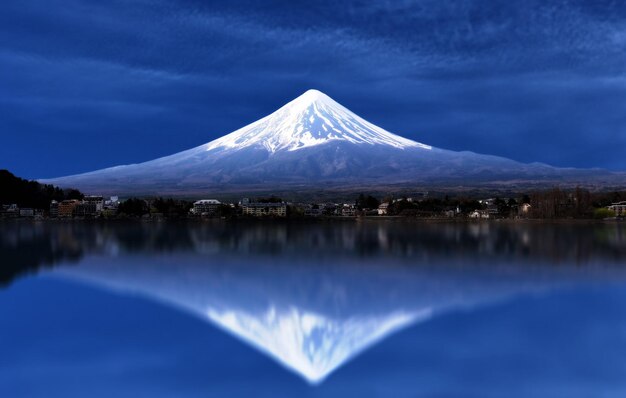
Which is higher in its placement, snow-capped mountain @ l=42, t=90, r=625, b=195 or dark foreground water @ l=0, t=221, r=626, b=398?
snow-capped mountain @ l=42, t=90, r=625, b=195

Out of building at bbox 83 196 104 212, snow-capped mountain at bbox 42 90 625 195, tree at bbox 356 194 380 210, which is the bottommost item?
tree at bbox 356 194 380 210

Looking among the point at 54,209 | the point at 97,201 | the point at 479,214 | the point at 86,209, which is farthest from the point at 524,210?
the point at 54,209

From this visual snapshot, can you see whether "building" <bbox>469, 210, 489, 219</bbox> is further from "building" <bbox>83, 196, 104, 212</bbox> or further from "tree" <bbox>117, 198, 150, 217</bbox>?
"building" <bbox>83, 196, 104, 212</bbox>

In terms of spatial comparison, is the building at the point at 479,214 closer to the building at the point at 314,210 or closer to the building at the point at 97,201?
the building at the point at 314,210

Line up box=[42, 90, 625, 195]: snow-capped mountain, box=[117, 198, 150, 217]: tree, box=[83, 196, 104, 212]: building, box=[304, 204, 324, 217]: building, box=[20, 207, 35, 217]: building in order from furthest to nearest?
1. box=[42, 90, 625, 195]: snow-capped mountain
2. box=[83, 196, 104, 212]: building
3. box=[117, 198, 150, 217]: tree
4. box=[304, 204, 324, 217]: building
5. box=[20, 207, 35, 217]: building

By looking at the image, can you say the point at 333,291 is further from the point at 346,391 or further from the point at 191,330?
the point at 346,391

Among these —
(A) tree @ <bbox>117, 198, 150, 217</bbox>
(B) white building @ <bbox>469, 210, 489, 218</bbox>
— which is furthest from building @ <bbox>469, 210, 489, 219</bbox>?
(A) tree @ <bbox>117, 198, 150, 217</bbox>
